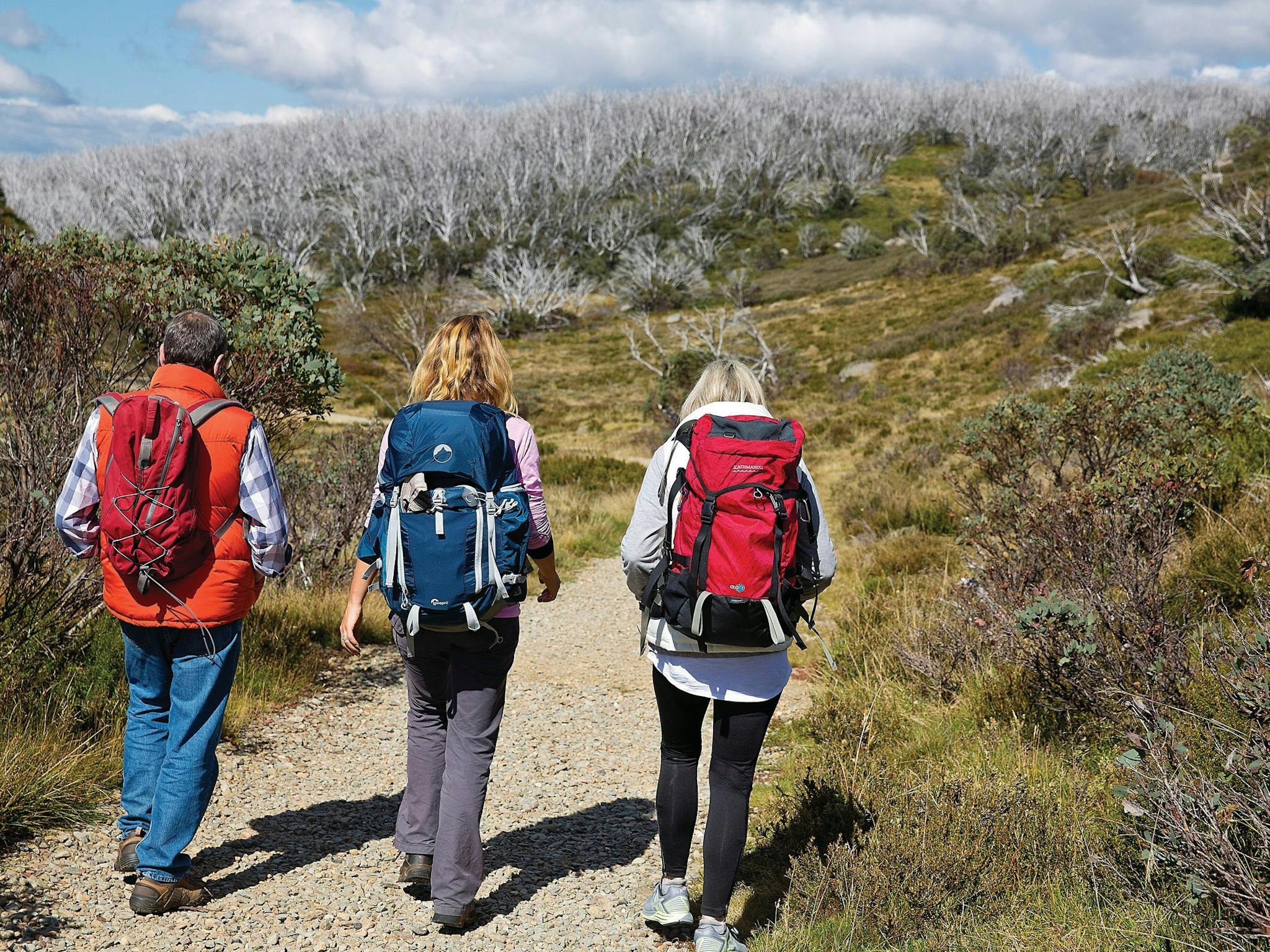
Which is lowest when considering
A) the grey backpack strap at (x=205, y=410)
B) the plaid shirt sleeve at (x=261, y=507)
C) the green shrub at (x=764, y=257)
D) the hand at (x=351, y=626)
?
the hand at (x=351, y=626)

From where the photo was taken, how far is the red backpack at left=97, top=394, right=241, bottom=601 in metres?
2.54

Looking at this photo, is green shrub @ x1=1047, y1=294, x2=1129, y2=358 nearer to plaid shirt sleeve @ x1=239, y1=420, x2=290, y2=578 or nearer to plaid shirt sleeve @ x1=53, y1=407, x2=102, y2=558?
plaid shirt sleeve @ x1=239, y1=420, x2=290, y2=578

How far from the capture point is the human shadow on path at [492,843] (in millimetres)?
3148

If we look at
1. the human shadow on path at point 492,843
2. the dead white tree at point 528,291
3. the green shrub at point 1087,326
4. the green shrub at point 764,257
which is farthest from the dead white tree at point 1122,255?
the green shrub at point 764,257

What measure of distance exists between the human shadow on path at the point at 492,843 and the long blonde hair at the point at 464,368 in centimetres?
167

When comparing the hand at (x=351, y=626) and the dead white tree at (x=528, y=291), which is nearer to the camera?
the hand at (x=351, y=626)

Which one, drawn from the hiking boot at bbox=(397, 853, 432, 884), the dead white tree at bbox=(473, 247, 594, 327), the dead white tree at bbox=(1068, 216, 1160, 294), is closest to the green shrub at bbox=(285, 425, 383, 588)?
the hiking boot at bbox=(397, 853, 432, 884)

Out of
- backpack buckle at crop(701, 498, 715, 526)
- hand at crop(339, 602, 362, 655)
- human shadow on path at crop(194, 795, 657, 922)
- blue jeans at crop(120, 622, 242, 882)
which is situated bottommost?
human shadow on path at crop(194, 795, 657, 922)

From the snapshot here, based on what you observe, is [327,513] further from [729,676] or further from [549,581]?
[729,676]

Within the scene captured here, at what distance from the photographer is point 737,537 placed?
2.32m

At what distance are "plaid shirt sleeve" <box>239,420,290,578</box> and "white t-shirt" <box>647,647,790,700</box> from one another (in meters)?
1.24

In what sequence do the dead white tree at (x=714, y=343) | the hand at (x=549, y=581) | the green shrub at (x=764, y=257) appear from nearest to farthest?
1. the hand at (x=549, y=581)
2. the dead white tree at (x=714, y=343)
3. the green shrub at (x=764, y=257)

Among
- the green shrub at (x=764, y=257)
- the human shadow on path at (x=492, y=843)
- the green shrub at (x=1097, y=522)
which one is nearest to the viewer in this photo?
the human shadow on path at (x=492, y=843)

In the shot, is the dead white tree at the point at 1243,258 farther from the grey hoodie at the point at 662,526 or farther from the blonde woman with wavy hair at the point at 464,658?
the blonde woman with wavy hair at the point at 464,658
